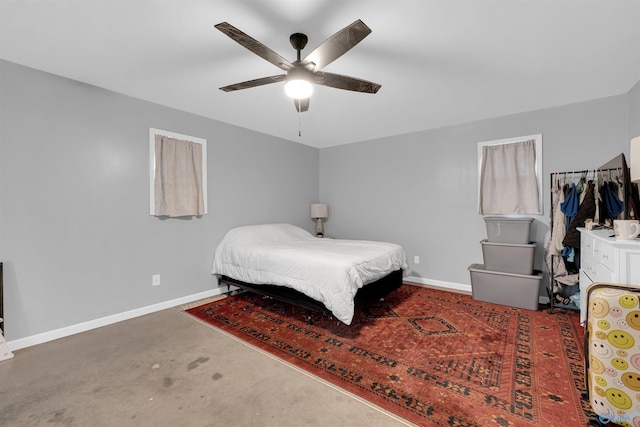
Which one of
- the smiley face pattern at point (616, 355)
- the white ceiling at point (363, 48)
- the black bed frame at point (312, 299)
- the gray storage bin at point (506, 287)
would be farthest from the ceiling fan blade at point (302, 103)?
the gray storage bin at point (506, 287)

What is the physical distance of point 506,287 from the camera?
10.9 feet

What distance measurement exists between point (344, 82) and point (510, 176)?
2.89 meters

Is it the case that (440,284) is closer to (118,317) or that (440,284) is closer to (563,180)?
(563,180)

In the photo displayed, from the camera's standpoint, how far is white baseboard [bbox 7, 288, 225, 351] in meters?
2.45

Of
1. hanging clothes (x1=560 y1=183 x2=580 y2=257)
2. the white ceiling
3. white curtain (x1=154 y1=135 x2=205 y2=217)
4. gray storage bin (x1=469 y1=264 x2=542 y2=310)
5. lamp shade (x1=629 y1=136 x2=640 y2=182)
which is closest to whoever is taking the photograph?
the white ceiling

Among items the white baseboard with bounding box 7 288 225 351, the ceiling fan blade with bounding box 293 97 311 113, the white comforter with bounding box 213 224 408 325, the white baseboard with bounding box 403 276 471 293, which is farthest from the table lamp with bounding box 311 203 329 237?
the ceiling fan blade with bounding box 293 97 311 113

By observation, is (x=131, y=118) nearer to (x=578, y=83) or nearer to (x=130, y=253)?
(x=130, y=253)

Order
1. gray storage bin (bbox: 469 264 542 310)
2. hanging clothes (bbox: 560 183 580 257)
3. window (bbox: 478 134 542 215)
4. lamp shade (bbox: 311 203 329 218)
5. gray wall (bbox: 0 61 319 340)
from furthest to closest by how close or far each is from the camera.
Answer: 1. lamp shade (bbox: 311 203 329 218)
2. window (bbox: 478 134 542 215)
3. gray storage bin (bbox: 469 264 542 310)
4. hanging clothes (bbox: 560 183 580 257)
5. gray wall (bbox: 0 61 319 340)

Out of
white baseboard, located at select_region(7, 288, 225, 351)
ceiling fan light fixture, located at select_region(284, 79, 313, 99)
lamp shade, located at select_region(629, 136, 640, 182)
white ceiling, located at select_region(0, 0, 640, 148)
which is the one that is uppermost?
white ceiling, located at select_region(0, 0, 640, 148)

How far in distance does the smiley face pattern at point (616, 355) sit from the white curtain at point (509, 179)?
2316mm

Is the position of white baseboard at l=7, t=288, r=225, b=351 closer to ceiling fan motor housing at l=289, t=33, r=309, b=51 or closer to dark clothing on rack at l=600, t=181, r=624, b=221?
ceiling fan motor housing at l=289, t=33, r=309, b=51

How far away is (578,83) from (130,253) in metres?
5.06

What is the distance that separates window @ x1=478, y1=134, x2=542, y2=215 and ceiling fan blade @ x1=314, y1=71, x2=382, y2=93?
2.55 m

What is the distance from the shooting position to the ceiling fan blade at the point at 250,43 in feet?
4.78
